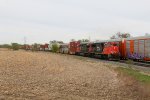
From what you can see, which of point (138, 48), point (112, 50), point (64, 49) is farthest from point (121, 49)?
point (64, 49)

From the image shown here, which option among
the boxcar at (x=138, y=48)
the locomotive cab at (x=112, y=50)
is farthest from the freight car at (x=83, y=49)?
the boxcar at (x=138, y=48)

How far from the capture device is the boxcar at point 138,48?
123 ft

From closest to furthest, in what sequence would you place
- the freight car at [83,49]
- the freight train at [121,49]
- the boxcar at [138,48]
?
the boxcar at [138,48], the freight train at [121,49], the freight car at [83,49]

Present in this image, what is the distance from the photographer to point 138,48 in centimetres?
3991

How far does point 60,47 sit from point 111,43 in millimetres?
40939

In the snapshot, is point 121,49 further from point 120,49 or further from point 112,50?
point 112,50

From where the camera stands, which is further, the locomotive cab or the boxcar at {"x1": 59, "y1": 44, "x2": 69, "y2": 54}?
the boxcar at {"x1": 59, "y1": 44, "x2": 69, "y2": 54}

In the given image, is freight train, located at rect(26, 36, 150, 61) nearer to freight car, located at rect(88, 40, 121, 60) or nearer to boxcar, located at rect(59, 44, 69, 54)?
freight car, located at rect(88, 40, 121, 60)

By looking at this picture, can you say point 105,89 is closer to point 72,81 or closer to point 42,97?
point 72,81

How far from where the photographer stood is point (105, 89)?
1584 cm

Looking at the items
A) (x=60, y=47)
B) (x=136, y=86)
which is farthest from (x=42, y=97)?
(x=60, y=47)

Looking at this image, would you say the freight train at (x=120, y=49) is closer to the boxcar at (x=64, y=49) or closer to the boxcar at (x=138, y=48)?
the boxcar at (x=138, y=48)

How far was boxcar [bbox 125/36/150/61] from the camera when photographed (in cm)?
3762

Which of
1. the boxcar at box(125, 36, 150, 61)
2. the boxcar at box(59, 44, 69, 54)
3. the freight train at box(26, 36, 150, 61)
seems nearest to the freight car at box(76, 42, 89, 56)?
the freight train at box(26, 36, 150, 61)
